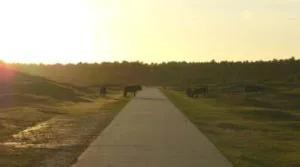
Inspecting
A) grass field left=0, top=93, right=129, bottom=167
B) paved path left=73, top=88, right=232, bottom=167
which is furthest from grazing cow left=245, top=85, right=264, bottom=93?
paved path left=73, top=88, right=232, bottom=167

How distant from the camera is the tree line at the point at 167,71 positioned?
15525 centimetres

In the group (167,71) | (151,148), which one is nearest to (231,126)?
(151,148)

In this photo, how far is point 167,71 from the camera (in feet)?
561

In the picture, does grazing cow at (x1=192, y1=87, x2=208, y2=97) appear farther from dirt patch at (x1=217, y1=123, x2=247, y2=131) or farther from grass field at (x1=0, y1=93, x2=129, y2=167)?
dirt patch at (x1=217, y1=123, x2=247, y2=131)

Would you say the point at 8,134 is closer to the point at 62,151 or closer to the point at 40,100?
the point at 62,151

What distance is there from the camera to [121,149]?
15.4m

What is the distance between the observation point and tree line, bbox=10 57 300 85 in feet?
509

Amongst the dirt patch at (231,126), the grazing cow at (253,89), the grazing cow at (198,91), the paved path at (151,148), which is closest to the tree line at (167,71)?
the grazing cow at (253,89)

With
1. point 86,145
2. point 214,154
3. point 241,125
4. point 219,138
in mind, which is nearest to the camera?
point 214,154

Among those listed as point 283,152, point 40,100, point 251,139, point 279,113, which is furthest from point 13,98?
point 283,152

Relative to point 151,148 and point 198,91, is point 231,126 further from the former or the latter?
point 198,91

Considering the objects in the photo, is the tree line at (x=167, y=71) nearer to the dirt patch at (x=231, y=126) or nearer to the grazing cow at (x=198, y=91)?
the grazing cow at (x=198, y=91)

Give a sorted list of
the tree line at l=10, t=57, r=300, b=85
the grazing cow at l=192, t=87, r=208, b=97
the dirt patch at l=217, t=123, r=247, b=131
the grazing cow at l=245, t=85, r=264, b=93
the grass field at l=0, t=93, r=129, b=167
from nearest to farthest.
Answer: the grass field at l=0, t=93, r=129, b=167, the dirt patch at l=217, t=123, r=247, b=131, the grazing cow at l=192, t=87, r=208, b=97, the grazing cow at l=245, t=85, r=264, b=93, the tree line at l=10, t=57, r=300, b=85

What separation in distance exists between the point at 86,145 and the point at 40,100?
27.3 metres
